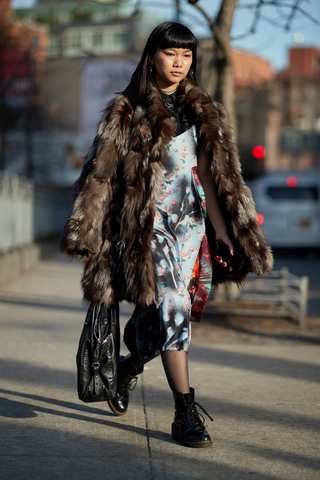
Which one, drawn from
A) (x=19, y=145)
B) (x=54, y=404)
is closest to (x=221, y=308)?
(x=54, y=404)

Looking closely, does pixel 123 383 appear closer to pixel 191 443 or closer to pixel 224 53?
pixel 191 443

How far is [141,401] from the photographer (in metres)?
3.85

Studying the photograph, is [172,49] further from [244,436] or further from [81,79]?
[81,79]

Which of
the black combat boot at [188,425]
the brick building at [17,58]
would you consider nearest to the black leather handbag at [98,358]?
the black combat boot at [188,425]

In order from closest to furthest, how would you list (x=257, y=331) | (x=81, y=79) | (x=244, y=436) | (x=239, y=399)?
(x=244, y=436), (x=239, y=399), (x=257, y=331), (x=81, y=79)

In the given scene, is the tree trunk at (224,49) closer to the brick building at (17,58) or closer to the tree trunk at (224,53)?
the tree trunk at (224,53)

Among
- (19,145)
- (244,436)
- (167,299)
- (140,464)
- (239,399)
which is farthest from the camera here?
(19,145)

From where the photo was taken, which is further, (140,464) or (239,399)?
(239,399)

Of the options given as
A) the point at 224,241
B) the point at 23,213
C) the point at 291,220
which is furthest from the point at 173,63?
the point at 291,220

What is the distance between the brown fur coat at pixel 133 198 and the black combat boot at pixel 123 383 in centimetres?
43

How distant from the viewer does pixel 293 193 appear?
53.1 ft

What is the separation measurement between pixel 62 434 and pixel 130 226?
3.50ft

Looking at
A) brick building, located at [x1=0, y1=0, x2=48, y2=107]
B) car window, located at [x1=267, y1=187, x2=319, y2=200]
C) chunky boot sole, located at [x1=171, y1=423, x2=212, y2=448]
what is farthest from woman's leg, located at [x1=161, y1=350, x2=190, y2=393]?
brick building, located at [x1=0, y1=0, x2=48, y2=107]

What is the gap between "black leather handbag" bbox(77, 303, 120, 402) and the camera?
10.2 feet
